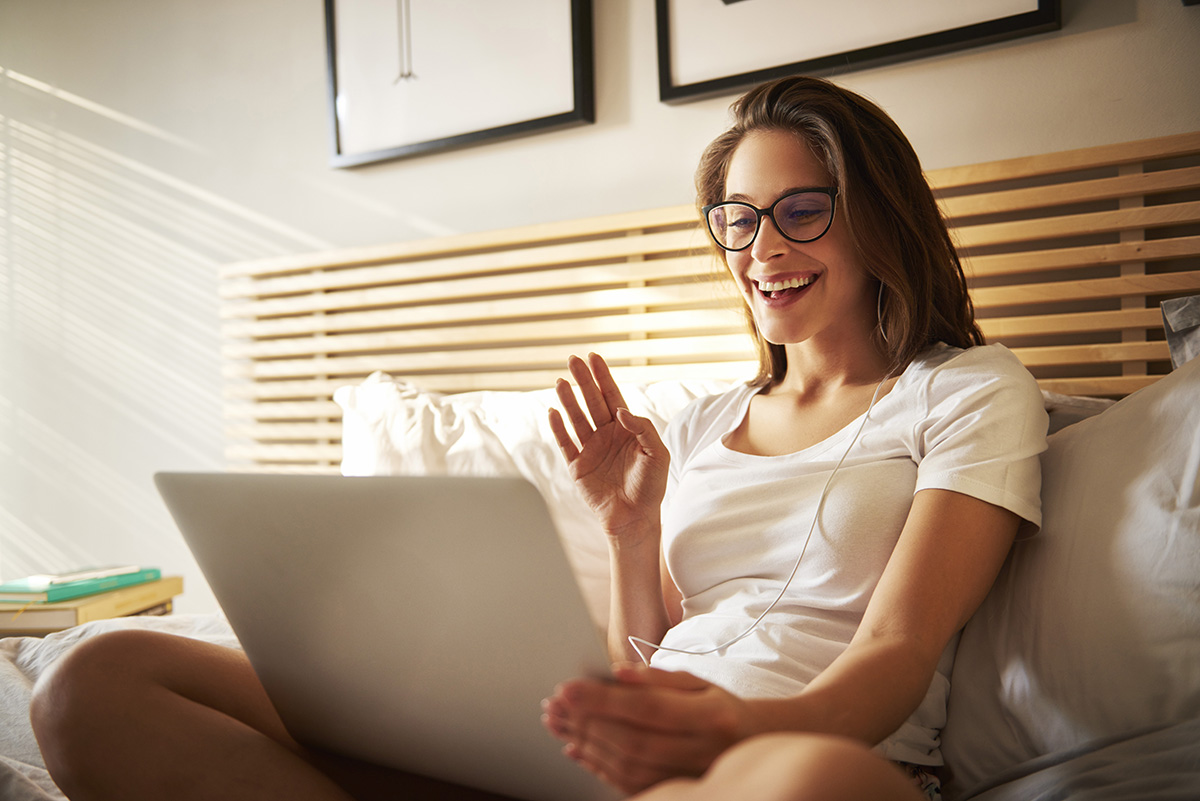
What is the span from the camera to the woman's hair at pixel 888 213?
1.04m

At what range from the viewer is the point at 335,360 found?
2174mm

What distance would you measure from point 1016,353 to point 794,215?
634 mm

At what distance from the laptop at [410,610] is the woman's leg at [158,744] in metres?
0.05

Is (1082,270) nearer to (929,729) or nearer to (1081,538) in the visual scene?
(1081,538)

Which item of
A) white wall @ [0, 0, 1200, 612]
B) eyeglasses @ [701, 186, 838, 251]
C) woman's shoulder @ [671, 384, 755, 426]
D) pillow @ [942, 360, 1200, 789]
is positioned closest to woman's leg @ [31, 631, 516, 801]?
pillow @ [942, 360, 1200, 789]

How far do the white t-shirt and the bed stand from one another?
8 cm

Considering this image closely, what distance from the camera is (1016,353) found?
1435 mm

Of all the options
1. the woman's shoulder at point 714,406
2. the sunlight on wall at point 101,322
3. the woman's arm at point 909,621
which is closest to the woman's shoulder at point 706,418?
the woman's shoulder at point 714,406

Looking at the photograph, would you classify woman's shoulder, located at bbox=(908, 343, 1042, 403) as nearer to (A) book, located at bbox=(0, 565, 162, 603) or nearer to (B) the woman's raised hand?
(B) the woman's raised hand

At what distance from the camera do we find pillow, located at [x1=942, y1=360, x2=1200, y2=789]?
0.72m

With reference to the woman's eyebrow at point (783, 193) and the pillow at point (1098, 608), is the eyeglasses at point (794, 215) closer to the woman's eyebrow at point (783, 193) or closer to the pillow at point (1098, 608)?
the woman's eyebrow at point (783, 193)

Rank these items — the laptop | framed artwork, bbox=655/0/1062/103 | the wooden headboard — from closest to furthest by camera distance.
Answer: the laptop → the wooden headboard → framed artwork, bbox=655/0/1062/103

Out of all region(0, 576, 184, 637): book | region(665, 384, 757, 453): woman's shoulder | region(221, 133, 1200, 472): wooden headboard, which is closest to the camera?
region(665, 384, 757, 453): woman's shoulder

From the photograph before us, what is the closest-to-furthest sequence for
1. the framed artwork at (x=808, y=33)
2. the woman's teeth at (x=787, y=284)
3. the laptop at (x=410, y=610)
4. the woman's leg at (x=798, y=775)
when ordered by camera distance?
the woman's leg at (x=798, y=775)
the laptop at (x=410, y=610)
the woman's teeth at (x=787, y=284)
the framed artwork at (x=808, y=33)
